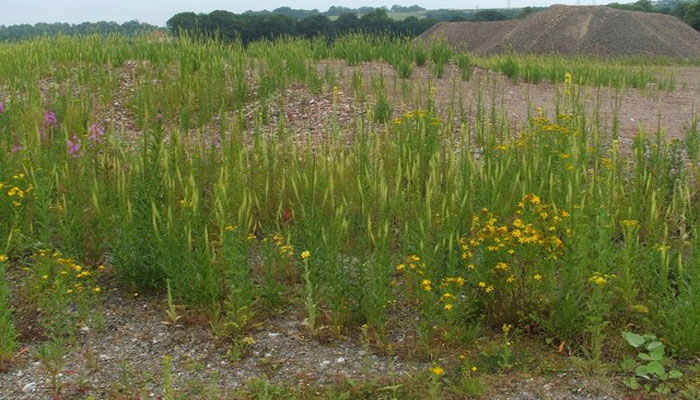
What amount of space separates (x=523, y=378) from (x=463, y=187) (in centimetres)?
156

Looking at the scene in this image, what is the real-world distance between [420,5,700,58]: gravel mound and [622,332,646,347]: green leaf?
31.3m

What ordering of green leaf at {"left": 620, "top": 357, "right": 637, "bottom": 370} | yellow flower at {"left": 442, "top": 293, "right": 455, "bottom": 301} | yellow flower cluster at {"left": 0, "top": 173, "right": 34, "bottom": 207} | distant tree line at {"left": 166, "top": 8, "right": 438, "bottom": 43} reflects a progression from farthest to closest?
distant tree line at {"left": 166, "top": 8, "right": 438, "bottom": 43}
yellow flower cluster at {"left": 0, "top": 173, "right": 34, "bottom": 207}
yellow flower at {"left": 442, "top": 293, "right": 455, "bottom": 301}
green leaf at {"left": 620, "top": 357, "right": 637, "bottom": 370}

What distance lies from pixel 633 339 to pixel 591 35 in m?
36.1

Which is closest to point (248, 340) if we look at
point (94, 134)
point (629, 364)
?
point (629, 364)

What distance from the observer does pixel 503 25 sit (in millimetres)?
42969

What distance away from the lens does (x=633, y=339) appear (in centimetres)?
343

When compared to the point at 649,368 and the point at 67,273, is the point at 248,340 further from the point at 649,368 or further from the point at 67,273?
the point at 649,368

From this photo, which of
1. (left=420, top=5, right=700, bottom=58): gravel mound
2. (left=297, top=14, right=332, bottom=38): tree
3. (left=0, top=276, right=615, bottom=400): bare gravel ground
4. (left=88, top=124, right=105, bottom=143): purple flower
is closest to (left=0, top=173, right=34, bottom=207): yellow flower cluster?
(left=88, top=124, right=105, bottom=143): purple flower

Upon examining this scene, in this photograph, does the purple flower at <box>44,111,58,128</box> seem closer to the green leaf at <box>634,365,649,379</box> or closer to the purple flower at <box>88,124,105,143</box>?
the purple flower at <box>88,124,105,143</box>

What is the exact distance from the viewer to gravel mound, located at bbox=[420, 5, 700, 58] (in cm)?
3497

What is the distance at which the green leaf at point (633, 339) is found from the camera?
340 centimetres

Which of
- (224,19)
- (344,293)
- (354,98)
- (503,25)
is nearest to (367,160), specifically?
(344,293)

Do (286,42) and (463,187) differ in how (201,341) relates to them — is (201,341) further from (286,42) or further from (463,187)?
(286,42)

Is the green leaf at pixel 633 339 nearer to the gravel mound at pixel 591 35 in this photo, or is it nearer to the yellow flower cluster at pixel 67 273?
the yellow flower cluster at pixel 67 273
